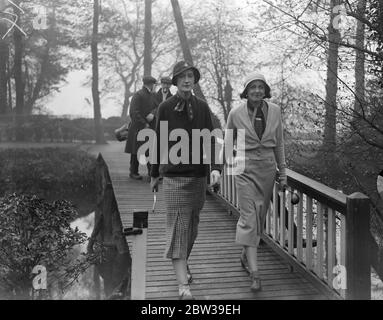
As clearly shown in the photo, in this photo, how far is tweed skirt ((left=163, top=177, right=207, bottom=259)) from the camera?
3.79m

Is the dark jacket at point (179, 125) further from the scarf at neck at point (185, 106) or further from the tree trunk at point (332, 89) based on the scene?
the tree trunk at point (332, 89)

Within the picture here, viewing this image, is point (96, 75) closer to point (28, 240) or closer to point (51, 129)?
point (51, 129)

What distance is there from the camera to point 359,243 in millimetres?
3400

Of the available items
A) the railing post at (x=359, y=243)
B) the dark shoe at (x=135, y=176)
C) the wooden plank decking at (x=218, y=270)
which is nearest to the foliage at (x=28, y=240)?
the wooden plank decking at (x=218, y=270)

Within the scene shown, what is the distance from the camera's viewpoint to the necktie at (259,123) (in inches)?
159

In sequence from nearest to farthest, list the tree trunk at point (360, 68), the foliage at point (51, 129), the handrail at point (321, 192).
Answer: the handrail at point (321, 192) < the tree trunk at point (360, 68) < the foliage at point (51, 129)

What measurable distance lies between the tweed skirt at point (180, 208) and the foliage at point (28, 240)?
6.12 feet

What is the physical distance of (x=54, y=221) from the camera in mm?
5457

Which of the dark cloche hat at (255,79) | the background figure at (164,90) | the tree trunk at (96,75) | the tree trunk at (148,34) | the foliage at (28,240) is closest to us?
the dark cloche hat at (255,79)

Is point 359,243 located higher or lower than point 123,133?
lower

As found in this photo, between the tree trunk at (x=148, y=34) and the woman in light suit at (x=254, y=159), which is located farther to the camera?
the tree trunk at (x=148, y=34)

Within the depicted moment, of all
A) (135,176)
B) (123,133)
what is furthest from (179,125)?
(135,176)

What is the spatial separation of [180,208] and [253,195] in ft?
2.10

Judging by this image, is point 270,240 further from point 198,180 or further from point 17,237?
point 17,237
